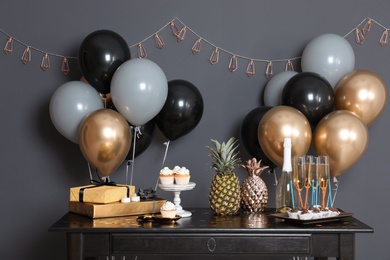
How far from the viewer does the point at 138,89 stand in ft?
8.95

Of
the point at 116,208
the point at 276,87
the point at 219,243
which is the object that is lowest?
the point at 219,243

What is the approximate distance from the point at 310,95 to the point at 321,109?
0.09 metres

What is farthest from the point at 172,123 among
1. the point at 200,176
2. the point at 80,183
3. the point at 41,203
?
the point at 41,203

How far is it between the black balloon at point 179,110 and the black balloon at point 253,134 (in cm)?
24

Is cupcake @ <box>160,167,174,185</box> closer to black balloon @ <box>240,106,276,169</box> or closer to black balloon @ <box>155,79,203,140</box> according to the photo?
black balloon @ <box>155,79,203,140</box>

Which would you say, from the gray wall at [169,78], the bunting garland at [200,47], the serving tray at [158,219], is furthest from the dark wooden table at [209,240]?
the bunting garland at [200,47]

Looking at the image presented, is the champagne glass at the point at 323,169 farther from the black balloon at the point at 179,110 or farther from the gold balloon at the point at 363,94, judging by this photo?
the black balloon at the point at 179,110

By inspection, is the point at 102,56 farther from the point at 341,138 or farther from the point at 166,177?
the point at 341,138

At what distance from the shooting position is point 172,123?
291cm

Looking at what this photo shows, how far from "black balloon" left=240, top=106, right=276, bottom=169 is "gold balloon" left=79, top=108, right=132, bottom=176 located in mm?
614

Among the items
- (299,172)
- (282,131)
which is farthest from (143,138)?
(299,172)

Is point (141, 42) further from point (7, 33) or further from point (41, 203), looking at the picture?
point (41, 203)

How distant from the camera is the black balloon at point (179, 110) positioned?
2879 mm

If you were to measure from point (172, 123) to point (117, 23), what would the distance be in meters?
0.70
